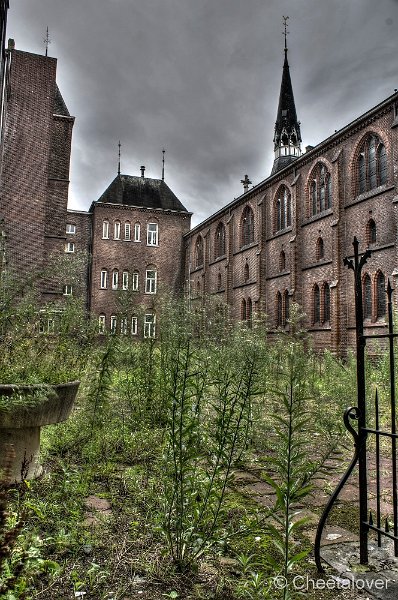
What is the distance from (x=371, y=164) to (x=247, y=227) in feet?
41.0

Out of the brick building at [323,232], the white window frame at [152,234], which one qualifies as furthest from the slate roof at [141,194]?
the brick building at [323,232]

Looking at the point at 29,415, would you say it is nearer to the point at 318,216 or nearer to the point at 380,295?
the point at 380,295

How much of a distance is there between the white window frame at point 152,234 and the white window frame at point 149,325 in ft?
110

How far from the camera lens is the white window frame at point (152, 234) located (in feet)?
133

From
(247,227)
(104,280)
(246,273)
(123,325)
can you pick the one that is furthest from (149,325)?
(104,280)

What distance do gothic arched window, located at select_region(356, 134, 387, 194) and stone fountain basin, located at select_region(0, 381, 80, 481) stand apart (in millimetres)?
18940

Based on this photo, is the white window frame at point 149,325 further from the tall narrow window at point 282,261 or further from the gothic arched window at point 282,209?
the gothic arched window at point 282,209

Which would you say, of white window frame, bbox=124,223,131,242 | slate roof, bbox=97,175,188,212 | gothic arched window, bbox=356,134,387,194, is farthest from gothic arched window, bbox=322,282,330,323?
slate roof, bbox=97,175,188,212

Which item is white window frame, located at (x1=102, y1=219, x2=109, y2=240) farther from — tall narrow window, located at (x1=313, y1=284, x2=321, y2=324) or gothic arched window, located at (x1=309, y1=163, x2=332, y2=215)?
tall narrow window, located at (x1=313, y1=284, x2=321, y2=324)

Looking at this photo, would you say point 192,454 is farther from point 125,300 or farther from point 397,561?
point 125,300

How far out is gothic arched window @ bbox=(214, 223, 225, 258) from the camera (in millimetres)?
35875

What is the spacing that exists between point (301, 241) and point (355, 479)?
835 inches

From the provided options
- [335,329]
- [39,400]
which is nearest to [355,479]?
[39,400]

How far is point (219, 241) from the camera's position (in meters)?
36.6
